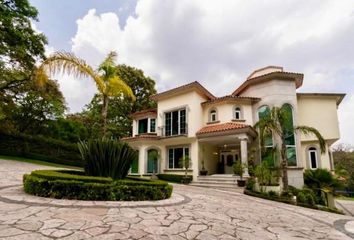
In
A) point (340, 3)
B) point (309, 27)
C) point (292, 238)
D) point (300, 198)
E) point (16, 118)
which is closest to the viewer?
point (292, 238)

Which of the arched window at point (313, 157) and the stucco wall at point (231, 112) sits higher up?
the stucco wall at point (231, 112)

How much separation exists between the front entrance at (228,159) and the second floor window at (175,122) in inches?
166

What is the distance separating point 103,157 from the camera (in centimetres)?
764

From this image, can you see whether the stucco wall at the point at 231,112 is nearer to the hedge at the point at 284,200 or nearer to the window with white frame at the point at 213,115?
the window with white frame at the point at 213,115

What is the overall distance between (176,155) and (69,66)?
11270 mm

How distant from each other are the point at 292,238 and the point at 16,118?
25213mm

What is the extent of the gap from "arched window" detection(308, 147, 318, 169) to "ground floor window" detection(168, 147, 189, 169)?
9.00 meters

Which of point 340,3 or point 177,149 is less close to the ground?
point 340,3

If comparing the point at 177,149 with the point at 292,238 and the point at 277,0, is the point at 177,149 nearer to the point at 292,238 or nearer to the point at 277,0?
the point at 277,0

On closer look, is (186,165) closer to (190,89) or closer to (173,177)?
(173,177)

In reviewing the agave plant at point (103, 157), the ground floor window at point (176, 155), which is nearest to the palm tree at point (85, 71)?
the agave plant at point (103, 157)

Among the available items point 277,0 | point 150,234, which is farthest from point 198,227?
point 277,0

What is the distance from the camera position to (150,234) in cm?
362

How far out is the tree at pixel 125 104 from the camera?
2600cm
